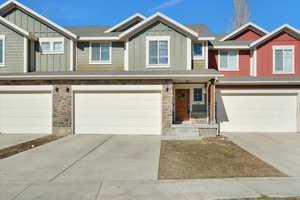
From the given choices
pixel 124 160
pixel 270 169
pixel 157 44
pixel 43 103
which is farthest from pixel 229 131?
pixel 43 103

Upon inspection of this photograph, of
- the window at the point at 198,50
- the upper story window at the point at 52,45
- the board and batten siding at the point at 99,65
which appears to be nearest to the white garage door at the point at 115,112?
the board and batten siding at the point at 99,65

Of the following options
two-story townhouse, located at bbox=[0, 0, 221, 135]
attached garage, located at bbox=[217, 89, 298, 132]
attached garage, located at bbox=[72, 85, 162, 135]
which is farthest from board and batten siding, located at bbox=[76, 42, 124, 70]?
attached garage, located at bbox=[217, 89, 298, 132]

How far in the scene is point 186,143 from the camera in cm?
1006

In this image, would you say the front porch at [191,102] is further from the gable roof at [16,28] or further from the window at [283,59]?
the gable roof at [16,28]

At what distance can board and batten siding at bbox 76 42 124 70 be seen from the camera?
568 inches

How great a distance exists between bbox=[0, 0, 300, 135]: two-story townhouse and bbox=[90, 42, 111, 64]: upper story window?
6cm

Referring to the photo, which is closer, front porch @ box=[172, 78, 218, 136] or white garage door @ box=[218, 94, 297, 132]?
white garage door @ box=[218, 94, 297, 132]

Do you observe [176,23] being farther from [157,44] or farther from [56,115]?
[56,115]

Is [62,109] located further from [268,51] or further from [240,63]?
[268,51]

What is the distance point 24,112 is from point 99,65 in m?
5.02

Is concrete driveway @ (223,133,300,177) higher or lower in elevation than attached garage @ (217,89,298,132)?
lower

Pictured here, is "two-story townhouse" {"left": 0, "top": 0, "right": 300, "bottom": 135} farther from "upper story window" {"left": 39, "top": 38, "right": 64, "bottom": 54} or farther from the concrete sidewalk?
the concrete sidewalk

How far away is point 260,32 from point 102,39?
1269 cm

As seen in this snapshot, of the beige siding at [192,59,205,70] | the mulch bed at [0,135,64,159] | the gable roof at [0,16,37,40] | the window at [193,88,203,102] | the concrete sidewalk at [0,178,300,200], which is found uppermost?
the gable roof at [0,16,37,40]
